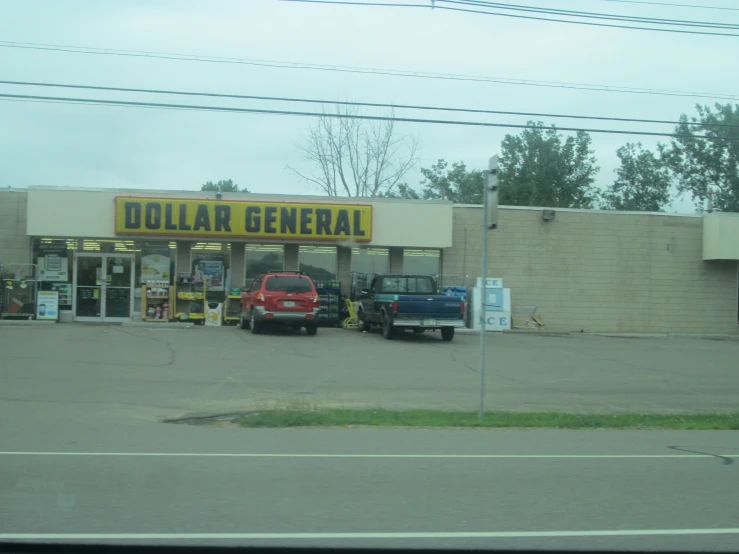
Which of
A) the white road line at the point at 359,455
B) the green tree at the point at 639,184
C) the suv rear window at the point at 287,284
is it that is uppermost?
the green tree at the point at 639,184

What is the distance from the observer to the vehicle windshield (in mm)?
23391

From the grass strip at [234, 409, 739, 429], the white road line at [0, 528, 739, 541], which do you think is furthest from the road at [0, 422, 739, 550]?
the grass strip at [234, 409, 739, 429]

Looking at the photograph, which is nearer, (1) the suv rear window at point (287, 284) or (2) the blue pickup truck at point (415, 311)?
(2) the blue pickup truck at point (415, 311)

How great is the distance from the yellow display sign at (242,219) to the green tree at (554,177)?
2721 centimetres

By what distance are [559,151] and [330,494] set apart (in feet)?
159

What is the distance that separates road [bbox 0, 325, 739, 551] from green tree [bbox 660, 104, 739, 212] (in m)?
34.7

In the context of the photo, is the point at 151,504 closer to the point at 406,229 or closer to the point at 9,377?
the point at 9,377

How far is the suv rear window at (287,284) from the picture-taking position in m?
22.0

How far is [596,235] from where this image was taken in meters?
27.9

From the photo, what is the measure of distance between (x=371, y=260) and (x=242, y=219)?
537cm

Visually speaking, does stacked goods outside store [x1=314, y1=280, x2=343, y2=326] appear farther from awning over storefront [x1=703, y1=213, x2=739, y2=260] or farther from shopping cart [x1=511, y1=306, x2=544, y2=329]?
awning over storefront [x1=703, y1=213, x2=739, y2=260]

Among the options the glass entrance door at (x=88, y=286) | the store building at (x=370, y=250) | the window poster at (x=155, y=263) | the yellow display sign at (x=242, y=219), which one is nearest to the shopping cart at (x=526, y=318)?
the store building at (x=370, y=250)

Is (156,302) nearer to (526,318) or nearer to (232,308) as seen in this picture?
(232,308)

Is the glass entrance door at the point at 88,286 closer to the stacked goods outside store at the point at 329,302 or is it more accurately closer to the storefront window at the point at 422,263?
the stacked goods outside store at the point at 329,302
